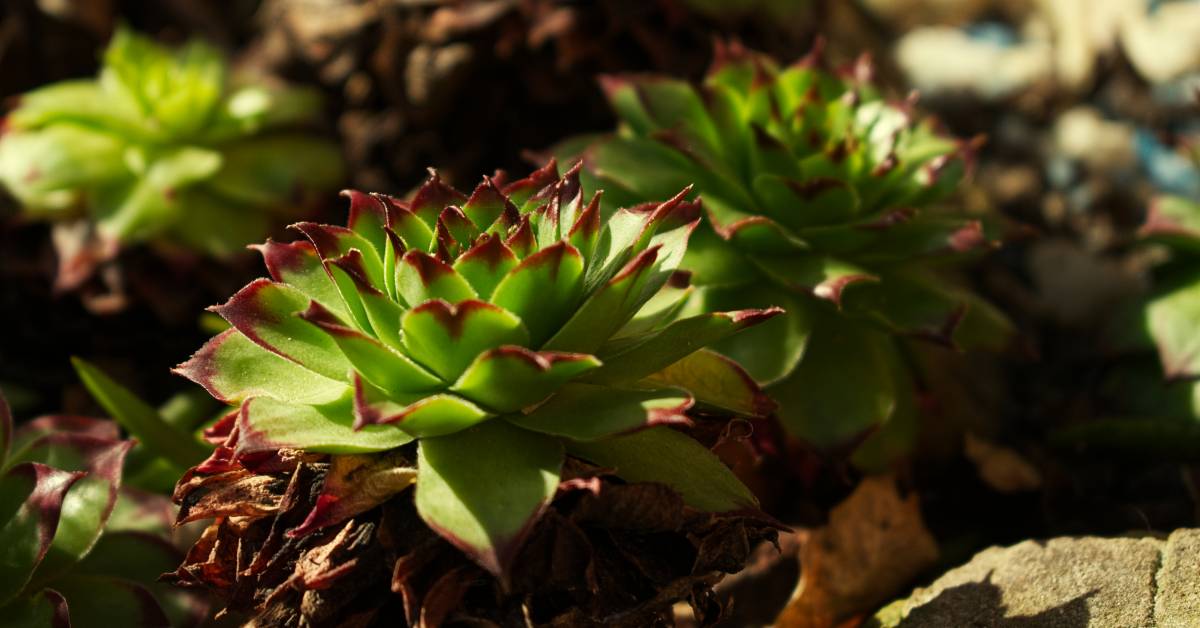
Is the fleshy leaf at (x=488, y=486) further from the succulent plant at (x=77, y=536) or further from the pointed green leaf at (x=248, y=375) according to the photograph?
the succulent plant at (x=77, y=536)

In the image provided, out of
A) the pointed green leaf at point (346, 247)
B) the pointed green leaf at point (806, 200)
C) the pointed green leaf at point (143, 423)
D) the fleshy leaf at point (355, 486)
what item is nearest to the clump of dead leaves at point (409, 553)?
the fleshy leaf at point (355, 486)

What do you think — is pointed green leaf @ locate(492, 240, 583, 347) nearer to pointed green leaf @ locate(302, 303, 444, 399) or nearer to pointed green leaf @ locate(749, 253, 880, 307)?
pointed green leaf @ locate(302, 303, 444, 399)

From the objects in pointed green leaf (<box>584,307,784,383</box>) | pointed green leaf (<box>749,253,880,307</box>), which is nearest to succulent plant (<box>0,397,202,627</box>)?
pointed green leaf (<box>584,307,784,383</box>)

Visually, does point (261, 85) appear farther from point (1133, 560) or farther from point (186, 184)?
point (1133, 560)

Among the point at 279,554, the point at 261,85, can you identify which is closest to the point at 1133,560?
the point at 279,554

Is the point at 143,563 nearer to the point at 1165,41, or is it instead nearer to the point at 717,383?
the point at 717,383

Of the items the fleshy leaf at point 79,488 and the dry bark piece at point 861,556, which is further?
the dry bark piece at point 861,556

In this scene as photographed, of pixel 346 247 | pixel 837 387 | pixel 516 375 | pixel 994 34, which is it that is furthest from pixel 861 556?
pixel 994 34
